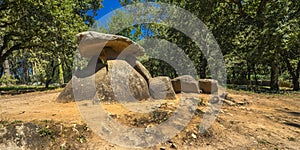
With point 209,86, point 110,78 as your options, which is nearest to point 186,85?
point 209,86

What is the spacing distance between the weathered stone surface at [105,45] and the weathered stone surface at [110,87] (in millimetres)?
970

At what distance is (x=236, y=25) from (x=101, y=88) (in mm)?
12458

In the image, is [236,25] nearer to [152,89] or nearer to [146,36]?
[152,89]

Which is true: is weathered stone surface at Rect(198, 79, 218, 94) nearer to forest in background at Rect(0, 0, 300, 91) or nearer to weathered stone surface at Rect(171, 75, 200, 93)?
weathered stone surface at Rect(171, 75, 200, 93)

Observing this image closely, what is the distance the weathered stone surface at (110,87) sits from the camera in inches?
251

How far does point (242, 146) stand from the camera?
379cm

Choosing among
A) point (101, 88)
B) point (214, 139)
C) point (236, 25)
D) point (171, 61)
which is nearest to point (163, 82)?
point (101, 88)

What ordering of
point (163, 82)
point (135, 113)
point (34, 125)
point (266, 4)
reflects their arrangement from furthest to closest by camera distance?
point (266, 4) → point (163, 82) → point (135, 113) → point (34, 125)

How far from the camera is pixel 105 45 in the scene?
Answer: 7816mm

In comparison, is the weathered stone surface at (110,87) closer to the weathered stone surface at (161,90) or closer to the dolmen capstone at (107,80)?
the dolmen capstone at (107,80)

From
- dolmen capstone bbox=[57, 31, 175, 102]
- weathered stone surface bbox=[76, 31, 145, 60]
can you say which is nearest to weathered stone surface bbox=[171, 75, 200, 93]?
dolmen capstone bbox=[57, 31, 175, 102]

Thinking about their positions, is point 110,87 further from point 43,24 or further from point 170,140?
point 43,24

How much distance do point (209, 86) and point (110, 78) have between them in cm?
484

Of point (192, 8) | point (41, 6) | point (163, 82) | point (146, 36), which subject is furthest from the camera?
point (146, 36)
